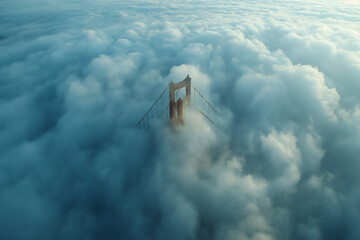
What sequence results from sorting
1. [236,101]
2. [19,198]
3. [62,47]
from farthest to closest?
[62,47], [236,101], [19,198]

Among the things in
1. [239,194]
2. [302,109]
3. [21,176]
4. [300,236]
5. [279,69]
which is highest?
[279,69]

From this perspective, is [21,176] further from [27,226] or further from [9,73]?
[9,73]

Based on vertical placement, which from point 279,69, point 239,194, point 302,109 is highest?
point 279,69

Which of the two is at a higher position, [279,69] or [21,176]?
[279,69]

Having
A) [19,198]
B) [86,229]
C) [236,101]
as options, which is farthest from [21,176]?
[236,101]

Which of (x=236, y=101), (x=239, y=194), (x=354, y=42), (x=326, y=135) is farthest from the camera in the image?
(x=354, y=42)

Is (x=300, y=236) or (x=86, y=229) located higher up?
(x=300, y=236)

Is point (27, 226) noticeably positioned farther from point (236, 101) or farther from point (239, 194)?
point (236, 101)

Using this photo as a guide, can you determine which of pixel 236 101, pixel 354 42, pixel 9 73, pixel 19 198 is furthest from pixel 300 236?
pixel 9 73

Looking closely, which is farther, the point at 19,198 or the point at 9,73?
the point at 9,73
